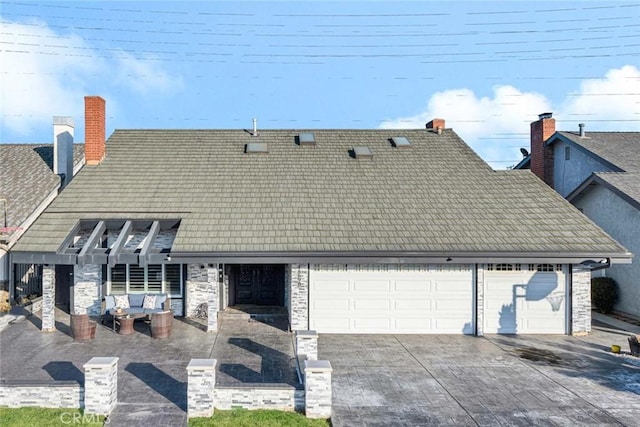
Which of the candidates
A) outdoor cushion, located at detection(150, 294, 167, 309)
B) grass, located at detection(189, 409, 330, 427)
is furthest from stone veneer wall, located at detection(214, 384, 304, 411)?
outdoor cushion, located at detection(150, 294, 167, 309)

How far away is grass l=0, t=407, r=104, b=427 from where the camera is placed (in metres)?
6.69

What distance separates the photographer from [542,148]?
20594 mm

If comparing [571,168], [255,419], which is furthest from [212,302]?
[571,168]

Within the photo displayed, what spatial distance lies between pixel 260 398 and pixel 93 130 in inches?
485

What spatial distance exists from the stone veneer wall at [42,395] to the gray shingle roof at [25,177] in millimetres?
8890

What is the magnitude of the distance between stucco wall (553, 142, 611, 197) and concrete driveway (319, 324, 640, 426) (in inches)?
322

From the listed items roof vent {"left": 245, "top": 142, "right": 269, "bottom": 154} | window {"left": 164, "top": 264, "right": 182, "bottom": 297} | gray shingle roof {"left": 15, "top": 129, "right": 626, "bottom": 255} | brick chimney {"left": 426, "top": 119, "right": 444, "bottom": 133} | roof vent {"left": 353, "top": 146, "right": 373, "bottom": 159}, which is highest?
brick chimney {"left": 426, "top": 119, "right": 444, "bottom": 133}

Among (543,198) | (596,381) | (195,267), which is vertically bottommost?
(596,381)

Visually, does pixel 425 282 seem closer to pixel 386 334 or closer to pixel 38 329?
pixel 386 334

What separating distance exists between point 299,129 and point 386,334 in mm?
9570

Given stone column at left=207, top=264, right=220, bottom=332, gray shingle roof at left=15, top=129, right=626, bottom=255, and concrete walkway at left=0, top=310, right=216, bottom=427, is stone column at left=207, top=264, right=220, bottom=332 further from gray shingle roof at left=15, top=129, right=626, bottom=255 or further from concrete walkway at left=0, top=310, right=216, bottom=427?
gray shingle roof at left=15, top=129, right=626, bottom=255

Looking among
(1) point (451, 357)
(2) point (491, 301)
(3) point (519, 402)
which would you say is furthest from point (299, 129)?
(3) point (519, 402)

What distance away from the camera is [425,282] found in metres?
12.5

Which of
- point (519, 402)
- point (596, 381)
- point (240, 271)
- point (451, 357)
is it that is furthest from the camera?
point (240, 271)
